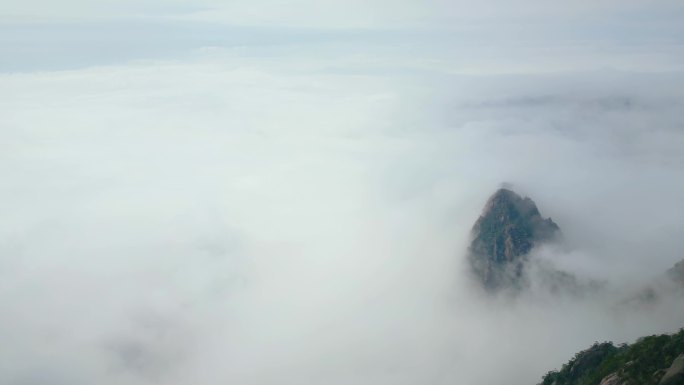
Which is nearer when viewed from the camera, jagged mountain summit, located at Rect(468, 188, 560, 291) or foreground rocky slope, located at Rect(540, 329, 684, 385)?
foreground rocky slope, located at Rect(540, 329, 684, 385)

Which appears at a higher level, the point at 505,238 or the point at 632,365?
the point at 505,238

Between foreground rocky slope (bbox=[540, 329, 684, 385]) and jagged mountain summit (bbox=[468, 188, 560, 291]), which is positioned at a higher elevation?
jagged mountain summit (bbox=[468, 188, 560, 291])

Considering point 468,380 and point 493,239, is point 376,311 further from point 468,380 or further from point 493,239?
point 468,380

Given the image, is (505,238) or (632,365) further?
(505,238)

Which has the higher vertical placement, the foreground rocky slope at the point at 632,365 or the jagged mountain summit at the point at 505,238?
the jagged mountain summit at the point at 505,238

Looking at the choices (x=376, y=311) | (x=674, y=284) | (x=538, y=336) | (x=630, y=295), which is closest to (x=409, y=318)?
(x=376, y=311)
